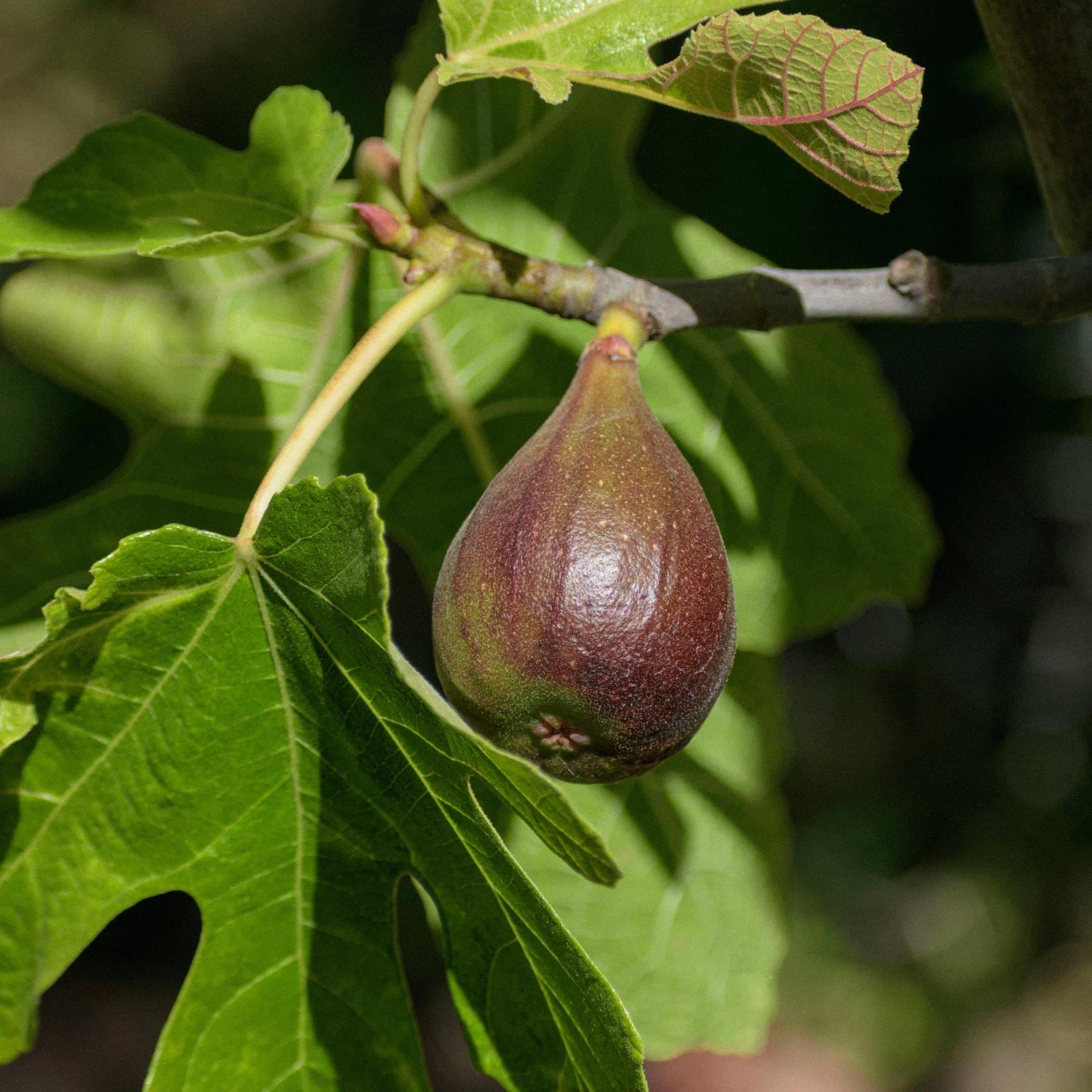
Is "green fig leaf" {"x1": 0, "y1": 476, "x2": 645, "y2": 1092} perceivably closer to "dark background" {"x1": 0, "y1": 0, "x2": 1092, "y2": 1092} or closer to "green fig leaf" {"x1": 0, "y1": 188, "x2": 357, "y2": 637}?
"green fig leaf" {"x1": 0, "y1": 188, "x2": 357, "y2": 637}

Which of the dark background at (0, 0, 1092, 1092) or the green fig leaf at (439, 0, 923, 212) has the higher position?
the green fig leaf at (439, 0, 923, 212)

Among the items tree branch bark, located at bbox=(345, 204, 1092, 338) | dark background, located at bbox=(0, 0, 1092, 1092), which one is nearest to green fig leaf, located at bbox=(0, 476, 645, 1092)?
tree branch bark, located at bbox=(345, 204, 1092, 338)

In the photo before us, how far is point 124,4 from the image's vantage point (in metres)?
3.28

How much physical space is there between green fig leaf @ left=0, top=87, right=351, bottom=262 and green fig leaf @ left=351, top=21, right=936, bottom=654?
0.89 feet

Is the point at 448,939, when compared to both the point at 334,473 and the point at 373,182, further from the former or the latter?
the point at 373,182

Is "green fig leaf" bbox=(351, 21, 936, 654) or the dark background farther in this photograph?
the dark background

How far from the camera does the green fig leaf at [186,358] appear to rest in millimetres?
1267

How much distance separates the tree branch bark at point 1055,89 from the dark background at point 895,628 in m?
0.48

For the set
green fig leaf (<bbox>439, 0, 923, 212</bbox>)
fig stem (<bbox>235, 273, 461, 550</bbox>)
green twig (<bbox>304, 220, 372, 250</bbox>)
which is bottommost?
fig stem (<bbox>235, 273, 461, 550</bbox>)

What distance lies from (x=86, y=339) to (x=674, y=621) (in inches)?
32.3

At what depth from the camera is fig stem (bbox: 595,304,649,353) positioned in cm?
93

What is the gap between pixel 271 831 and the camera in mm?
992

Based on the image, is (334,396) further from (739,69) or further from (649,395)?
(649,395)

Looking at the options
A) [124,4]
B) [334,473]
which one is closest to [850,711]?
[334,473]
